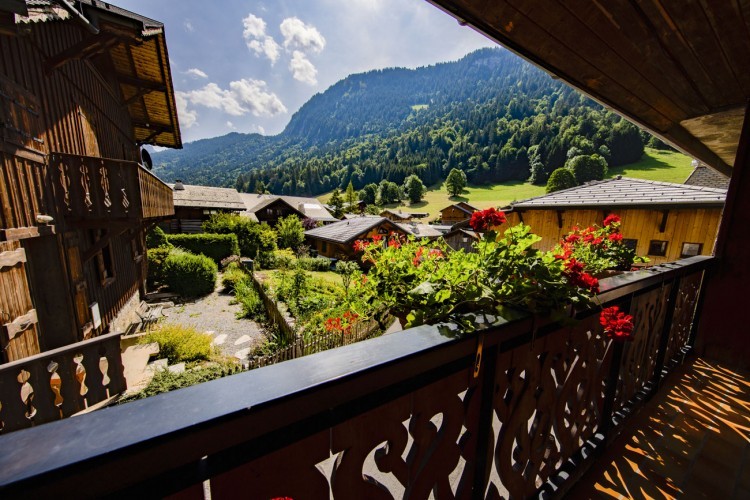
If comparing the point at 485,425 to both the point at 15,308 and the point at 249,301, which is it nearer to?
the point at 15,308

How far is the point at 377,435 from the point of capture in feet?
3.14

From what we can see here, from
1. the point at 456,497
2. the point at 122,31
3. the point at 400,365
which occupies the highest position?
the point at 122,31

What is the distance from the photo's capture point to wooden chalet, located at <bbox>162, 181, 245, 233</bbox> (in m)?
25.5

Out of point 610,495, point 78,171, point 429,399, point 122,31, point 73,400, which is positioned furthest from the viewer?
point 122,31

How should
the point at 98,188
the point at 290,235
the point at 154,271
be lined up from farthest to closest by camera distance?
the point at 290,235
the point at 154,271
the point at 98,188

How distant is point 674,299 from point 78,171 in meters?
8.58

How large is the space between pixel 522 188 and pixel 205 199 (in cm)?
6402

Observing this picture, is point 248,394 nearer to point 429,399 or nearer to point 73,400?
point 429,399

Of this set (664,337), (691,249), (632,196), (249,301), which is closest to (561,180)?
(632,196)

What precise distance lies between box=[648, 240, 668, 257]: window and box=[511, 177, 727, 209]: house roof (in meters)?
1.56

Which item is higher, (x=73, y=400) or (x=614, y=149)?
(x=614, y=149)

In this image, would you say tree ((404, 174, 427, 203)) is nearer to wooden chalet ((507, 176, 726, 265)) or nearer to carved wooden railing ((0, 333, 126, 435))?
wooden chalet ((507, 176, 726, 265))

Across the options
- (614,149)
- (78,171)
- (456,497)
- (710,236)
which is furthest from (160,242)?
(614,149)

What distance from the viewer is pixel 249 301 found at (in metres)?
11.6
